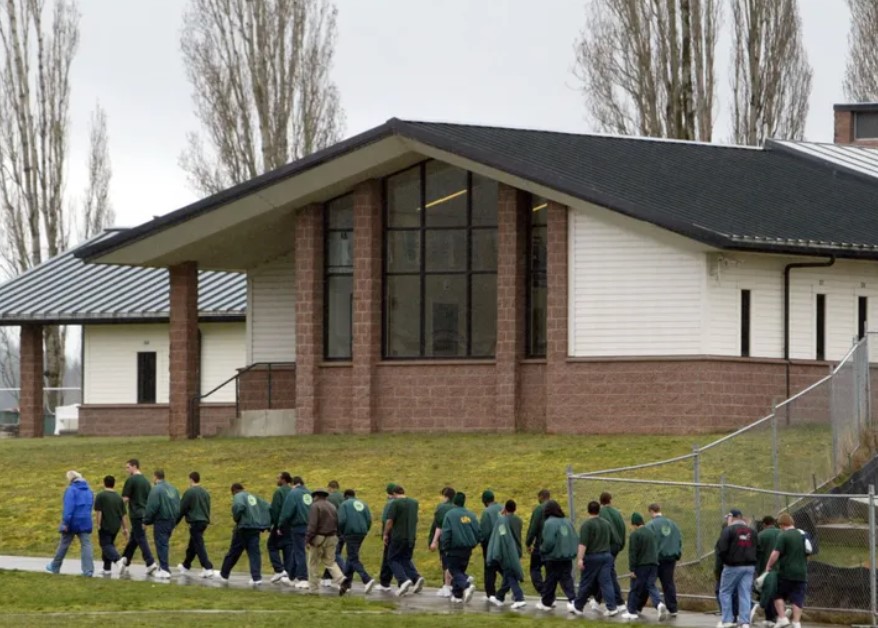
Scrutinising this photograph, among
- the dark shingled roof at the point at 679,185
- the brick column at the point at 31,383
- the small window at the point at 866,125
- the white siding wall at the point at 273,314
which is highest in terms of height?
the small window at the point at 866,125

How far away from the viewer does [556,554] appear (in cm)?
2811

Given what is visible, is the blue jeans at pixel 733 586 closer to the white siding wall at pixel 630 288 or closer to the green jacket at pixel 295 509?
the green jacket at pixel 295 509

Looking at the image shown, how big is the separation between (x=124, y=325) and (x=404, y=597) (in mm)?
31627

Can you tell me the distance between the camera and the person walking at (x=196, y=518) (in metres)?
31.7

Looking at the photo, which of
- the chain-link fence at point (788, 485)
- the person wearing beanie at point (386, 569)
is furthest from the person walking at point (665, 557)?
the person wearing beanie at point (386, 569)

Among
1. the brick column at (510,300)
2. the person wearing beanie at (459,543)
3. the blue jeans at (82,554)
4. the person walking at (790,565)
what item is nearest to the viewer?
the person walking at (790,565)

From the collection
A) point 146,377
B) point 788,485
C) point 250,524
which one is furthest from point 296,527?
point 146,377

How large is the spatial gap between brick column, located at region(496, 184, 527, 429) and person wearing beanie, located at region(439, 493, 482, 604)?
45.5 feet

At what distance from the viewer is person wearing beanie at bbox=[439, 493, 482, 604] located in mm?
29016

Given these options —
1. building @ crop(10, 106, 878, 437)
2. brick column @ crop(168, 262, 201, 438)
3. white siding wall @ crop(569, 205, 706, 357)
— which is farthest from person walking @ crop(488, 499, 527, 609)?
brick column @ crop(168, 262, 201, 438)

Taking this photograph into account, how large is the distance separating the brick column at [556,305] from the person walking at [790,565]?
52.8 feet

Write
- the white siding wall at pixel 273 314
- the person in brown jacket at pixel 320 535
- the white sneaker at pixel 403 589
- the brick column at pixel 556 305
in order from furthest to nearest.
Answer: the white siding wall at pixel 273 314 → the brick column at pixel 556 305 → the person in brown jacket at pixel 320 535 → the white sneaker at pixel 403 589

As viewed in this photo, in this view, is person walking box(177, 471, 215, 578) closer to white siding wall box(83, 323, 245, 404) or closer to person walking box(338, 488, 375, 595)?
person walking box(338, 488, 375, 595)

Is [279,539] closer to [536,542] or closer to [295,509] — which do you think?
[295,509]
